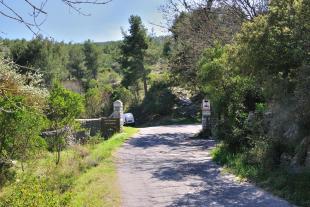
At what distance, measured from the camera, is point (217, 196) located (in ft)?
37.7

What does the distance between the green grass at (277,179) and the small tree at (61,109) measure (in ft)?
31.0

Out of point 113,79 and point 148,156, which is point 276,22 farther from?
point 113,79

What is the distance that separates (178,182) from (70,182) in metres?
3.80

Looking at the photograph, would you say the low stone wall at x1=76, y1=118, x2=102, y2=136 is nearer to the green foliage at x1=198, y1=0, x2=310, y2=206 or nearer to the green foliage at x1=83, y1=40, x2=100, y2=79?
the green foliage at x1=198, y1=0, x2=310, y2=206

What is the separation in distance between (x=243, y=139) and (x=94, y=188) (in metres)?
6.02

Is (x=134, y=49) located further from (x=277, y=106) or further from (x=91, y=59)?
(x=277, y=106)

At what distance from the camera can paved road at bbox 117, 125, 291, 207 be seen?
11039mm

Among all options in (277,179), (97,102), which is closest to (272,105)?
(277,179)

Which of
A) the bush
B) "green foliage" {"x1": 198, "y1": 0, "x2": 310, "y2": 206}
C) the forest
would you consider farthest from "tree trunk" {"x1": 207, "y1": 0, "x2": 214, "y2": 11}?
the bush

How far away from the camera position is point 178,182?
44.4 ft

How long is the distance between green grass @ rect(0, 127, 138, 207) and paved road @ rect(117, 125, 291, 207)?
473 millimetres

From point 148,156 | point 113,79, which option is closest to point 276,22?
point 148,156

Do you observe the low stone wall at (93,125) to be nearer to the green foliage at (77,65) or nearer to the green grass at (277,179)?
the green grass at (277,179)

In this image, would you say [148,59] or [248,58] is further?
[148,59]
